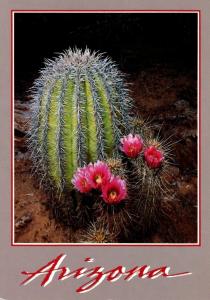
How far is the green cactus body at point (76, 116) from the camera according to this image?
2.22m

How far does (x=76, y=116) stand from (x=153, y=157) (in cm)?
43

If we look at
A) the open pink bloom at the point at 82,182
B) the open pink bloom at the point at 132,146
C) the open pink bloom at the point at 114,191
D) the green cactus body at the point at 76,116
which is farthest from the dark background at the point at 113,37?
the open pink bloom at the point at 114,191

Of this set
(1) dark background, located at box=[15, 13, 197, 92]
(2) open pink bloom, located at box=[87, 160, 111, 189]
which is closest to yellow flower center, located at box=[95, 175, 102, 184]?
(2) open pink bloom, located at box=[87, 160, 111, 189]

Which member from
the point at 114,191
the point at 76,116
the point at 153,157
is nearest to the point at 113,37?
the point at 76,116

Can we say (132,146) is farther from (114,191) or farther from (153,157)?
(114,191)

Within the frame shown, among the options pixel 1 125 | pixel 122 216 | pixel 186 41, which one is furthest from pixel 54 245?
pixel 186 41

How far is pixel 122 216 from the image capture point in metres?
2.25

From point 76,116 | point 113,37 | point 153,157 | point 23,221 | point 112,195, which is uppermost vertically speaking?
point 113,37

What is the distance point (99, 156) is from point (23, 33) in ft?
2.95

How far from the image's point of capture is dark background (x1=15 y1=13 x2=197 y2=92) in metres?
2.44

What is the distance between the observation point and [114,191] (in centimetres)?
213

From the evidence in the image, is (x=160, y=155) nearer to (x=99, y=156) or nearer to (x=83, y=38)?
(x=99, y=156)

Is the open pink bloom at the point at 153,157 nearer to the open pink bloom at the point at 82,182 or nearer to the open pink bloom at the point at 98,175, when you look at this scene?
the open pink bloom at the point at 98,175

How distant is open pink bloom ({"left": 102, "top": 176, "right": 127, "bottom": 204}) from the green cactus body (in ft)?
0.63
